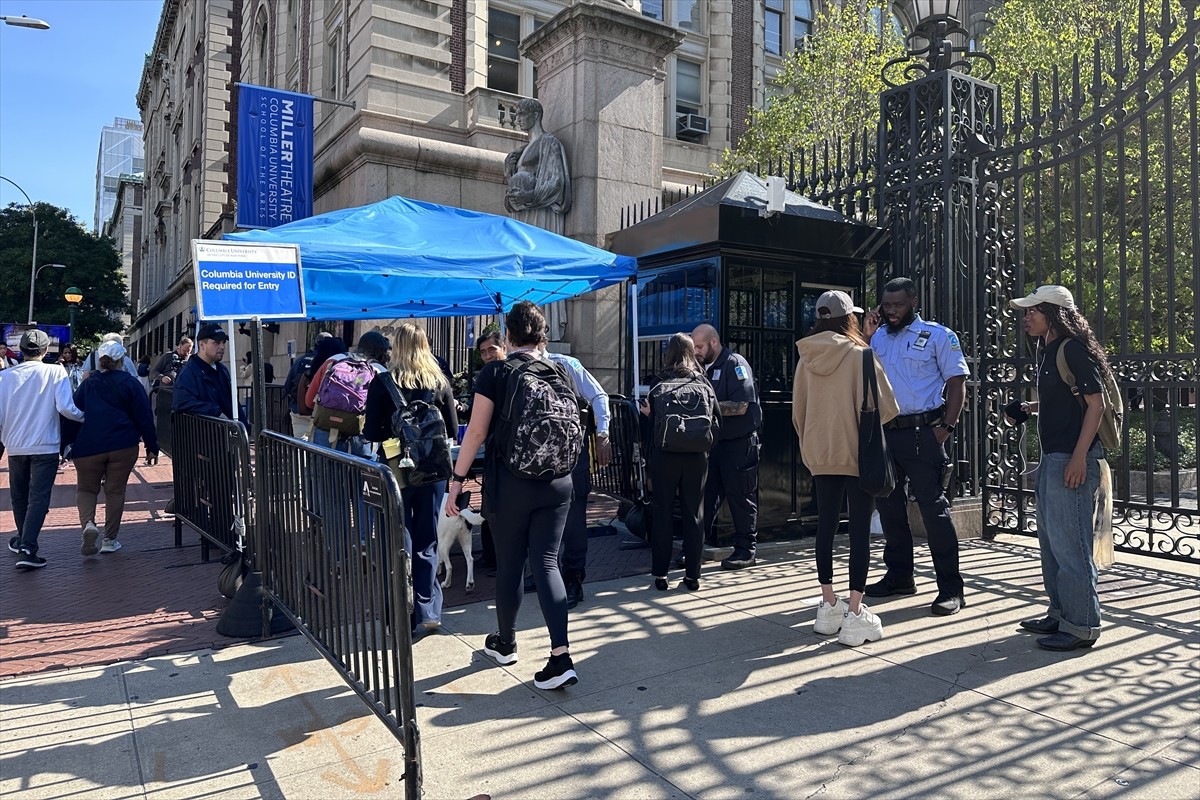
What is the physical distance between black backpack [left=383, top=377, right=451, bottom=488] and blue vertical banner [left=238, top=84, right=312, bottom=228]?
11220 mm

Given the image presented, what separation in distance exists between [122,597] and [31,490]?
170 cm

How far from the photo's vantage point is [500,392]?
4.06m

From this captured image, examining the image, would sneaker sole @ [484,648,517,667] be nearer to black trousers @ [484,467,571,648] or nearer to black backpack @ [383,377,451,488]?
black trousers @ [484,467,571,648]

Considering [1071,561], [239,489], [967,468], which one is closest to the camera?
[1071,561]

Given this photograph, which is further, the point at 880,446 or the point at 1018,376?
the point at 1018,376

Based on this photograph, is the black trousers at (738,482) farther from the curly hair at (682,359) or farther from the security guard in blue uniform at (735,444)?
the curly hair at (682,359)

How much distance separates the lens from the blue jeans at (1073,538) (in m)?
4.53

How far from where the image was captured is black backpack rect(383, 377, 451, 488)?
15.8 ft

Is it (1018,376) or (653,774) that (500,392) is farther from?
(1018,376)

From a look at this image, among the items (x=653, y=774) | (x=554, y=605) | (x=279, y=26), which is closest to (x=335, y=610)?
(x=554, y=605)

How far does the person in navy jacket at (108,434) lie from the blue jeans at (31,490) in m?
0.22

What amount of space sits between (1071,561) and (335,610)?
3.81 metres

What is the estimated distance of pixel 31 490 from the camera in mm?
6934

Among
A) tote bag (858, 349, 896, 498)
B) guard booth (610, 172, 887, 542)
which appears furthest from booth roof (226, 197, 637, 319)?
tote bag (858, 349, 896, 498)
